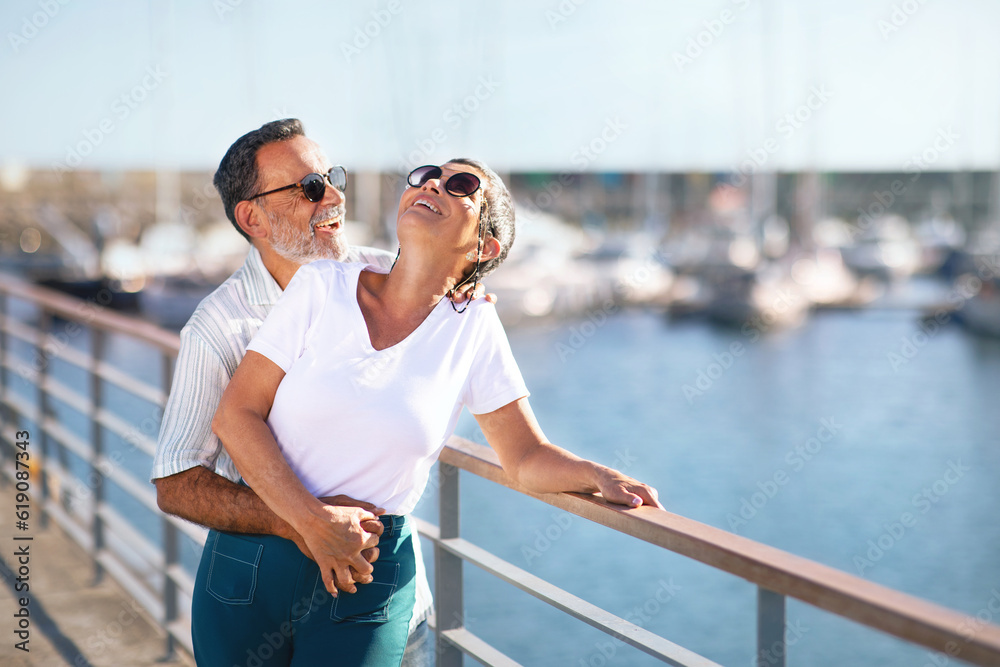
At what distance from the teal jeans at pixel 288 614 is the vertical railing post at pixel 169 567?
1.35 metres

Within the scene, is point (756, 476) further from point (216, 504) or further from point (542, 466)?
point (216, 504)

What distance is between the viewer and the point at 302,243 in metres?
2.00

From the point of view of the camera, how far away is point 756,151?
30.0m

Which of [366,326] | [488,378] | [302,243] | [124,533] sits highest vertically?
[302,243]

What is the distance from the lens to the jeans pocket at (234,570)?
1.60 meters

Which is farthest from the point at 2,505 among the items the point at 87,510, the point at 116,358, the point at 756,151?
the point at 756,151

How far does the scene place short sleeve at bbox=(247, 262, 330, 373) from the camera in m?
1.57

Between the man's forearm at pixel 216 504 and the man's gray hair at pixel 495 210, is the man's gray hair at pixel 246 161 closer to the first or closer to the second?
the man's gray hair at pixel 495 210

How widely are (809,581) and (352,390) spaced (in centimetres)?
75

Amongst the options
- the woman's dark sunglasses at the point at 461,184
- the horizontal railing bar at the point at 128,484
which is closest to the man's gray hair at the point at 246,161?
the woman's dark sunglasses at the point at 461,184

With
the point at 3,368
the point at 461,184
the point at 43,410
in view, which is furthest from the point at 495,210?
the point at 3,368

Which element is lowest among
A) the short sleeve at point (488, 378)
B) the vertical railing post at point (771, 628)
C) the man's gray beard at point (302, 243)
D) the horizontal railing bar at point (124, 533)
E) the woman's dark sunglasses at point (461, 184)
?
the horizontal railing bar at point (124, 533)

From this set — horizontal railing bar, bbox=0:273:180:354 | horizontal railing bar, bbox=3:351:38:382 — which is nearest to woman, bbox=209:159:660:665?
horizontal railing bar, bbox=0:273:180:354

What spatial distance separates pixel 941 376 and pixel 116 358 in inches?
851
